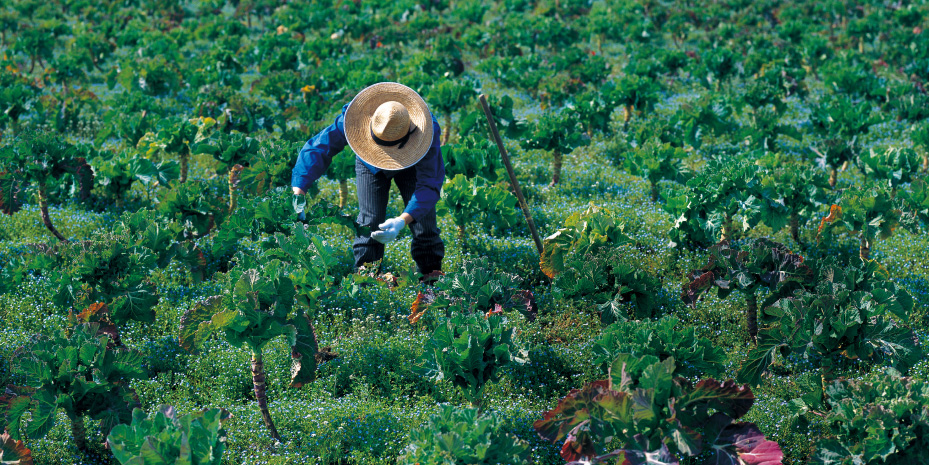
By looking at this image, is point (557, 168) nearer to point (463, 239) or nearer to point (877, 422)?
point (463, 239)

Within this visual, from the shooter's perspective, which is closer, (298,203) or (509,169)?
(298,203)

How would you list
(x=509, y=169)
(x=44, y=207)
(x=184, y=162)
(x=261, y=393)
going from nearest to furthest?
(x=261, y=393), (x=509, y=169), (x=44, y=207), (x=184, y=162)

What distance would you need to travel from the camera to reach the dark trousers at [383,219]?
20.4 feet

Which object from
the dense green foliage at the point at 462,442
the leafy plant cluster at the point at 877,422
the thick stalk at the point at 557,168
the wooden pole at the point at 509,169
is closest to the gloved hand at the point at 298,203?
the wooden pole at the point at 509,169

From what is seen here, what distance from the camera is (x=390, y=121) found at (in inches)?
220

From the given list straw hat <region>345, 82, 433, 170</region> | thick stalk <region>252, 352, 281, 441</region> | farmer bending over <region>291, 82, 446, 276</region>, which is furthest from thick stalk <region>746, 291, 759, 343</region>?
thick stalk <region>252, 352, 281, 441</region>

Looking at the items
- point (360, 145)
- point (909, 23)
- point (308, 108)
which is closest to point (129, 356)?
point (360, 145)

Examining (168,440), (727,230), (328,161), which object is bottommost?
(727,230)

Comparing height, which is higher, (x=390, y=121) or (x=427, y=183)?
(x=390, y=121)

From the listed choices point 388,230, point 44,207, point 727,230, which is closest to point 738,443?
point 388,230

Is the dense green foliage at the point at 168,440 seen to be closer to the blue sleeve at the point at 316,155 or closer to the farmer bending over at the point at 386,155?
the farmer bending over at the point at 386,155

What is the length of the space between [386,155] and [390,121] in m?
0.39

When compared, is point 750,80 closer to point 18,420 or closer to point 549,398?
point 549,398

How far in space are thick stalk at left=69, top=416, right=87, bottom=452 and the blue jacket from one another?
90.9 inches
